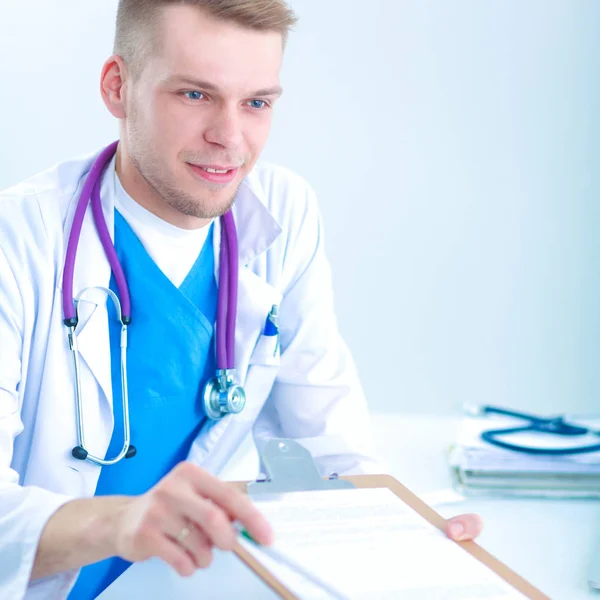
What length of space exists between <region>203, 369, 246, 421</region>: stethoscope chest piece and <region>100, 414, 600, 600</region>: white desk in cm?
23

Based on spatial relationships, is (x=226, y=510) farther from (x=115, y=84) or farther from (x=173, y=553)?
(x=115, y=84)

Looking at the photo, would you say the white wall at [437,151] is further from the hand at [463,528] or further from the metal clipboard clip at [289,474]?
the hand at [463,528]

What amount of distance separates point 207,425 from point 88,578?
0.28 meters

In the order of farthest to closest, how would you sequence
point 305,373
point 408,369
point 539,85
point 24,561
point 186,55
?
point 408,369 → point 539,85 → point 305,373 → point 186,55 → point 24,561

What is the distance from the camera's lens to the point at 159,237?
1.32 m

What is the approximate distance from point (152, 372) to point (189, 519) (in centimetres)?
54

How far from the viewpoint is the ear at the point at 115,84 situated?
130 cm

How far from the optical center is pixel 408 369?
205cm

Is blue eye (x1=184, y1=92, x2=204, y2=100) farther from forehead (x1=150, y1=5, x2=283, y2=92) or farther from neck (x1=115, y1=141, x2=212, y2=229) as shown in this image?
neck (x1=115, y1=141, x2=212, y2=229)

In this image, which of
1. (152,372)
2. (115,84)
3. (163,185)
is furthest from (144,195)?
(152,372)

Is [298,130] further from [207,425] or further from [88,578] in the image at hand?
[88,578]

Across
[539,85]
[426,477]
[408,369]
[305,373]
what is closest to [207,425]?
[305,373]

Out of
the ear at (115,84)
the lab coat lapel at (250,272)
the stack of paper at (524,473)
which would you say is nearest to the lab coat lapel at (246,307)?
the lab coat lapel at (250,272)

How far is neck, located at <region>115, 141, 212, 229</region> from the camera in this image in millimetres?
1312
